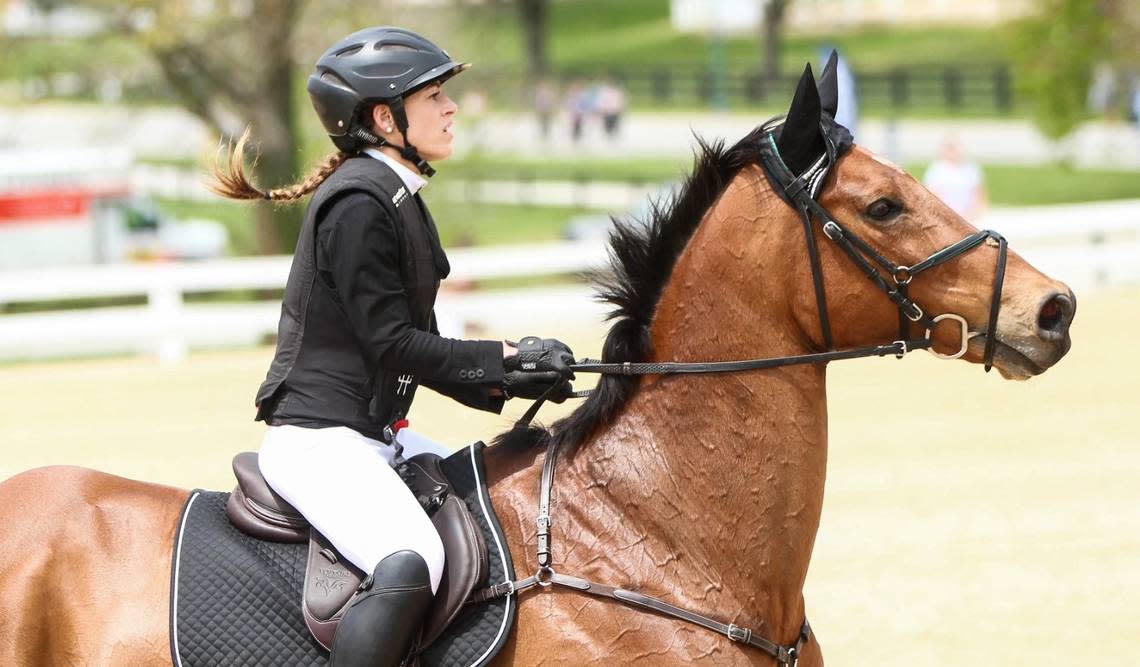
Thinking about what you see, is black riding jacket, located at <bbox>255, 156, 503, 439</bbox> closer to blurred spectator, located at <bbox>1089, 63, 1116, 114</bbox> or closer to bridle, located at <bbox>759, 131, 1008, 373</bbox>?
bridle, located at <bbox>759, 131, 1008, 373</bbox>

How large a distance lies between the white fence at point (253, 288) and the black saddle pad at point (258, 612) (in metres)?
10.5

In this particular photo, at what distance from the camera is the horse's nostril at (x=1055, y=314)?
12.0ft

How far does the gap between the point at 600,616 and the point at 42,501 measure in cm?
158

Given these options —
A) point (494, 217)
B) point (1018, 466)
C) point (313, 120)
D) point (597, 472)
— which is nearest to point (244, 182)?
point (597, 472)

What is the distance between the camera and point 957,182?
15.2m

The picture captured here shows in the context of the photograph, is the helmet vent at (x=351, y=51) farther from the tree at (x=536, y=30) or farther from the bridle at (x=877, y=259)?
the tree at (x=536, y=30)

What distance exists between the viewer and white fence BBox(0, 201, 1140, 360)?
1525 centimetres

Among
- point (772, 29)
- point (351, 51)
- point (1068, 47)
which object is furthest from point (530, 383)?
point (772, 29)

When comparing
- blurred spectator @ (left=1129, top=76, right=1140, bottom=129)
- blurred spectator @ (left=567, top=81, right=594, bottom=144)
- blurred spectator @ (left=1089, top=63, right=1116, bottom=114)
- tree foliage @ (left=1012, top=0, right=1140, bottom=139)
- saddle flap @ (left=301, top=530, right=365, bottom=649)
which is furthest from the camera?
blurred spectator @ (left=567, top=81, right=594, bottom=144)

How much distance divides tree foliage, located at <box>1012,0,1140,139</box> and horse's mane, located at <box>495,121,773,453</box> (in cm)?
2196

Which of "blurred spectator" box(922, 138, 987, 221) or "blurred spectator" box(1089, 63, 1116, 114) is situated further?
"blurred spectator" box(1089, 63, 1116, 114)

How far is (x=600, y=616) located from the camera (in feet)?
12.3

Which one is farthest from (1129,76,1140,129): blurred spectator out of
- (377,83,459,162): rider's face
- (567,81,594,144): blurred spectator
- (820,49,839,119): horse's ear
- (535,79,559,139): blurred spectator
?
(377,83,459,162): rider's face

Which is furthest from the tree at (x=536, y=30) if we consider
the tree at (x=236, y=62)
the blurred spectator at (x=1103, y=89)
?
the tree at (x=236, y=62)
